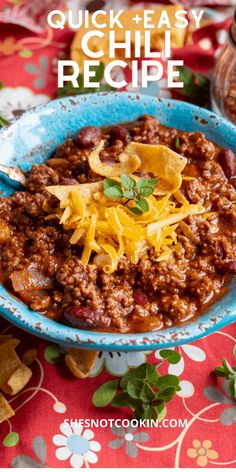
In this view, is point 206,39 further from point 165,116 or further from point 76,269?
point 76,269

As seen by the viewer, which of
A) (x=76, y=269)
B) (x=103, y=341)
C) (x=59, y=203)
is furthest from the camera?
(x=59, y=203)

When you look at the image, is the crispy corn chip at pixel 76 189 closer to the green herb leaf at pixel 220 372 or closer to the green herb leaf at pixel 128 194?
the green herb leaf at pixel 128 194

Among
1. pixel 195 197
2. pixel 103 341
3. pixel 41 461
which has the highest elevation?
pixel 195 197

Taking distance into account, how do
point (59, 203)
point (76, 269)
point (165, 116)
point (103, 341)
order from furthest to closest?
point (165, 116), point (59, 203), point (76, 269), point (103, 341)

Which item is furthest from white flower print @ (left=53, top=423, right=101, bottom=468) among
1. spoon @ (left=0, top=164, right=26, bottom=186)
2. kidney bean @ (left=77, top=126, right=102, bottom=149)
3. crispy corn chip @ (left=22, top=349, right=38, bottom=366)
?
kidney bean @ (left=77, top=126, right=102, bottom=149)

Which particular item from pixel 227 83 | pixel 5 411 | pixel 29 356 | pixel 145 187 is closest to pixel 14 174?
pixel 145 187

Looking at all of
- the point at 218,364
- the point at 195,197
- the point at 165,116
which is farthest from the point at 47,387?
the point at 165,116
